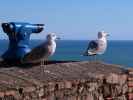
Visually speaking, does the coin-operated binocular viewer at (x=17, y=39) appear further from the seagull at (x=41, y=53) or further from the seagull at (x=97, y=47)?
the seagull at (x=97, y=47)

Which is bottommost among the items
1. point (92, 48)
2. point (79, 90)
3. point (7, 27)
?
point (79, 90)

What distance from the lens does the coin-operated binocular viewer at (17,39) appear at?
8.27m

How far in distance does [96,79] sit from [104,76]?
0.16m

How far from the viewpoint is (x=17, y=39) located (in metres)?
8.32

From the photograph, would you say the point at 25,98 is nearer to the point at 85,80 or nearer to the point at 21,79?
the point at 21,79

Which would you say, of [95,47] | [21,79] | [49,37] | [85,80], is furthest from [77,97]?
[95,47]

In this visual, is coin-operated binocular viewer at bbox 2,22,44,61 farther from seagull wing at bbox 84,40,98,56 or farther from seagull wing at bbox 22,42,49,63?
seagull wing at bbox 84,40,98,56

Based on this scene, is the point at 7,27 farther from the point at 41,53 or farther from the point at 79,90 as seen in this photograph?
the point at 79,90

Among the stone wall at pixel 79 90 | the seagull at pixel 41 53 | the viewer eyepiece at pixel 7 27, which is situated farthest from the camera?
the viewer eyepiece at pixel 7 27

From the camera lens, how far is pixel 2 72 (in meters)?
6.61

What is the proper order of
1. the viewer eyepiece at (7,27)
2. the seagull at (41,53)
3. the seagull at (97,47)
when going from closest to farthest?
the seagull at (41,53) → the viewer eyepiece at (7,27) → the seagull at (97,47)

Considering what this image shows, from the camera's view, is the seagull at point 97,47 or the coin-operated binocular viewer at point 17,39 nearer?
the coin-operated binocular viewer at point 17,39

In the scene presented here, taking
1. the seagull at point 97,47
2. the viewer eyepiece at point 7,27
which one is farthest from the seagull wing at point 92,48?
the viewer eyepiece at point 7,27

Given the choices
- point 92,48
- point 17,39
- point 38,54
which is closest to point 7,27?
point 17,39
